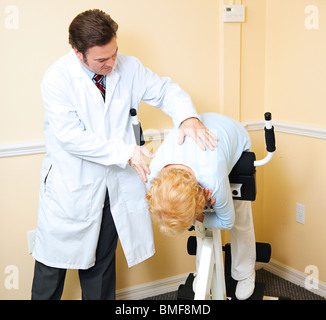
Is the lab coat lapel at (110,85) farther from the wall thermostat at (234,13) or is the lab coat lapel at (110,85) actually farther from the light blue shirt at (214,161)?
the wall thermostat at (234,13)

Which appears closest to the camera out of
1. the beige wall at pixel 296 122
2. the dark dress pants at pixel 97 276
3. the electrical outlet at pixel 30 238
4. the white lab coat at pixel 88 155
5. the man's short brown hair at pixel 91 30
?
the man's short brown hair at pixel 91 30

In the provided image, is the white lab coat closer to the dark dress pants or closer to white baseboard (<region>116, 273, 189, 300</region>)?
the dark dress pants

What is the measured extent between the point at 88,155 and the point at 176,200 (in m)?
0.55

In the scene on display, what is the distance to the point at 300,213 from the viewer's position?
2.65m

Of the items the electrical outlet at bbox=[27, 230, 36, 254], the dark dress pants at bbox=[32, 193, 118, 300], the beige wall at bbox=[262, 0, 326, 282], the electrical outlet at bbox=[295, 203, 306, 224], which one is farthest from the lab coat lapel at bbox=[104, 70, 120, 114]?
the electrical outlet at bbox=[295, 203, 306, 224]

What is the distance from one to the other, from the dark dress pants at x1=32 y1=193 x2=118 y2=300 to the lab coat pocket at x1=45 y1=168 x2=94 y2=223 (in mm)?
131

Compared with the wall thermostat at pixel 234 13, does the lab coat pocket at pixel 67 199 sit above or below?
below

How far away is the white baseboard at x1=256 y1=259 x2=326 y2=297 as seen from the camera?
8.39 ft

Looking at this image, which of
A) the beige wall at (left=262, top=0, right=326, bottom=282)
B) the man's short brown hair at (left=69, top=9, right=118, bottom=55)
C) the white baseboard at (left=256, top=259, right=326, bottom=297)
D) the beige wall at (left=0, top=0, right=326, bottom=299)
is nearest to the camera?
the man's short brown hair at (left=69, top=9, right=118, bottom=55)

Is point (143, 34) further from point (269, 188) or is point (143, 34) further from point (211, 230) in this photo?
point (269, 188)

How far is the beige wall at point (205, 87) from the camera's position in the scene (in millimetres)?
2150

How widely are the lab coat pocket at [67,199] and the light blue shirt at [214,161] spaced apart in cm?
39

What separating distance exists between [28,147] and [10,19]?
639 millimetres

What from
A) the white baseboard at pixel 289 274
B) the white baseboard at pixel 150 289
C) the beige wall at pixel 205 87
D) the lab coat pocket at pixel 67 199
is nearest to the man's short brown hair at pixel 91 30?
the beige wall at pixel 205 87
